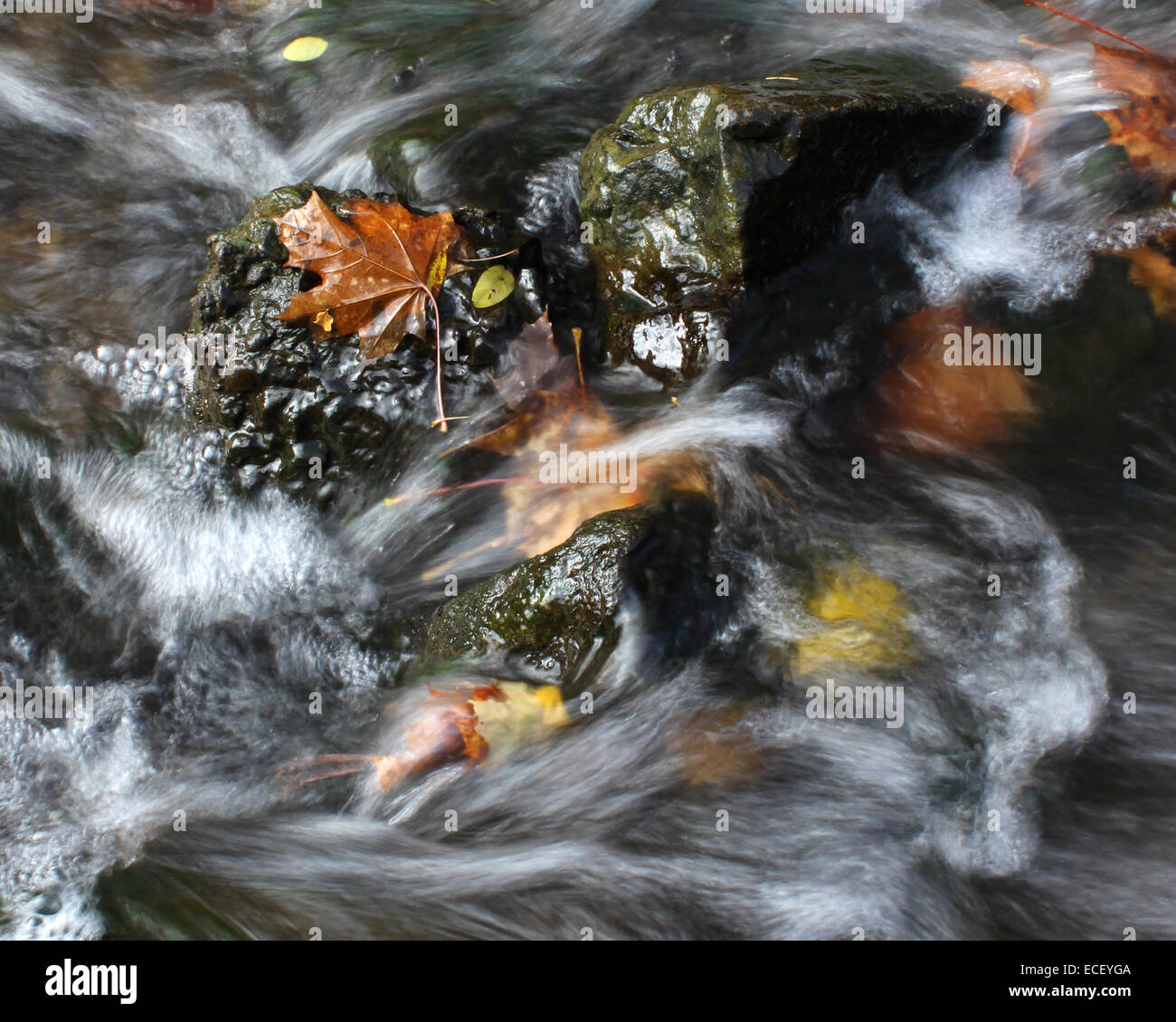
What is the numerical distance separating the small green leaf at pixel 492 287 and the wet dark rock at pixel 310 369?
32 mm

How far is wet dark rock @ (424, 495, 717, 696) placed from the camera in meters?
3.37

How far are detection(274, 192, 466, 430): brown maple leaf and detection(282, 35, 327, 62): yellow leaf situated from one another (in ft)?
7.04

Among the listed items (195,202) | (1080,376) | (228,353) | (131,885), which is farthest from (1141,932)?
(195,202)

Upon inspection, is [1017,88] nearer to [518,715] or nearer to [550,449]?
[550,449]

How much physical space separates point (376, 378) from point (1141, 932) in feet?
11.5

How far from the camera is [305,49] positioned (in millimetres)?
5512

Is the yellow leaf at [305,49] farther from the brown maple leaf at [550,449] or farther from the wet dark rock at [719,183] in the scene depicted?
the brown maple leaf at [550,449]

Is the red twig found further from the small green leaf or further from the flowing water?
the small green leaf

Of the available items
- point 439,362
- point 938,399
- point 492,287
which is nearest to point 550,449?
point 439,362

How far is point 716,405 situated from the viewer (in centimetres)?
411

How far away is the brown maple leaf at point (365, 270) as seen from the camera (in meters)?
3.79

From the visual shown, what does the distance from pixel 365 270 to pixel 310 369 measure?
1.53ft
